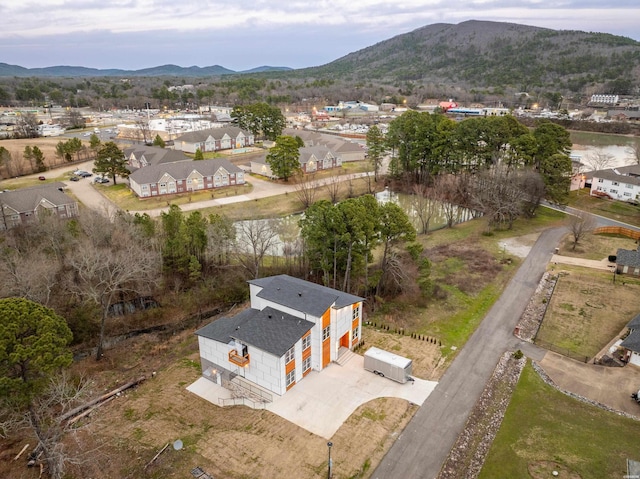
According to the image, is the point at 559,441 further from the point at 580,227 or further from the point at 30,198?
the point at 30,198

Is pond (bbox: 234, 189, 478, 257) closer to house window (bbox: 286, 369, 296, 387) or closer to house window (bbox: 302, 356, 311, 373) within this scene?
house window (bbox: 302, 356, 311, 373)

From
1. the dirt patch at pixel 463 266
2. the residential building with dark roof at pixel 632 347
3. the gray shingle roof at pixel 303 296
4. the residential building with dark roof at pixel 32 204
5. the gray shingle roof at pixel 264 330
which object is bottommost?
the dirt patch at pixel 463 266

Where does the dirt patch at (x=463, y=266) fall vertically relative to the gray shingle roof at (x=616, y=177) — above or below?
below

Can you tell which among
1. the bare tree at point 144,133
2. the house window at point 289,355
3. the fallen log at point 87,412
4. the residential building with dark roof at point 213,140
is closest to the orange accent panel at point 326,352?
the house window at point 289,355

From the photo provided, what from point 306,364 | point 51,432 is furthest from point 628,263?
point 51,432

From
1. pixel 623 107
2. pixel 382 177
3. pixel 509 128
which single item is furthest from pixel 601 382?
pixel 623 107

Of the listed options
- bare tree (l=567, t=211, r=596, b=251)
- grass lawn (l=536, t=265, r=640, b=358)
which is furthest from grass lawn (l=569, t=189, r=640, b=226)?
grass lawn (l=536, t=265, r=640, b=358)

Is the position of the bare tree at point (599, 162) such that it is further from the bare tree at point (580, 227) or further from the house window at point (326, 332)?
the house window at point (326, 332)
